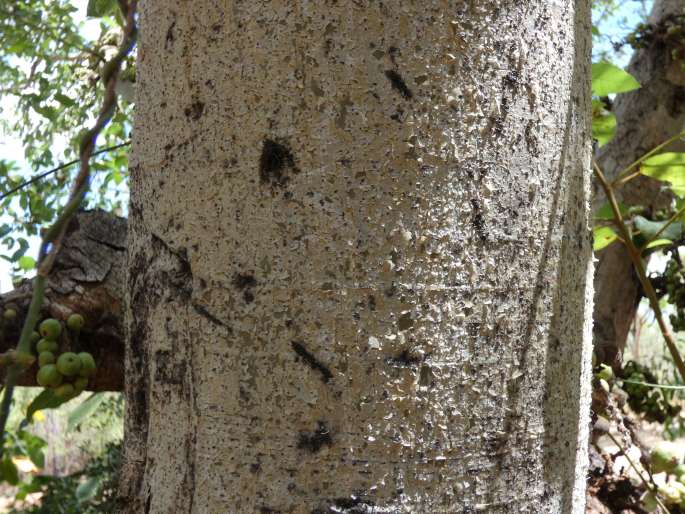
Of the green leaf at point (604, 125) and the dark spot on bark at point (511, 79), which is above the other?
the green leaf at point (604, 125)

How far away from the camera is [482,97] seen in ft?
1.58

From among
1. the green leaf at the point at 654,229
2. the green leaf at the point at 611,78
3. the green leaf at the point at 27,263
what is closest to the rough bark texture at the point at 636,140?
the green leaf at the point at 654,229

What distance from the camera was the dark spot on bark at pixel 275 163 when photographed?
476mm

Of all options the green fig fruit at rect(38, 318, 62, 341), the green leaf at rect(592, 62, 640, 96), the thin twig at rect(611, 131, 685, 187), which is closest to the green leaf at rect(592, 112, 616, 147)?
the thin twig at rect(611, 131, 685, 187)

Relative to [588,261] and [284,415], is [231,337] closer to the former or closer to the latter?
[284,415]

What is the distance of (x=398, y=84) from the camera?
47cm

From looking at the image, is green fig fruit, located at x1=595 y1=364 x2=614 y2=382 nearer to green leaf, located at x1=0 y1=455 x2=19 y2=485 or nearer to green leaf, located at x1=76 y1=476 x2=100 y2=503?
green leaf, located at x1=0 y1=455 x2=19 y2=485

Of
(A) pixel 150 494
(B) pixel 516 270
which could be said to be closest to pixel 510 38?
(B) pixel 516 270

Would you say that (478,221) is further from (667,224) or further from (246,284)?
(667,224)

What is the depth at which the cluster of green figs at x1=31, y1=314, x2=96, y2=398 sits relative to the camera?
1028 mm

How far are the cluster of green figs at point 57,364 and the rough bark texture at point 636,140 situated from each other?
3.60 feet

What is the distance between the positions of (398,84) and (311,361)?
0.62 feet

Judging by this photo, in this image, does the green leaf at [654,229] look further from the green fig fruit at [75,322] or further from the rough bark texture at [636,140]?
the green fig fruit at [75,322]

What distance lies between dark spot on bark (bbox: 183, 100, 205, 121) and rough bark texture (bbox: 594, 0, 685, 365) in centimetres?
129
